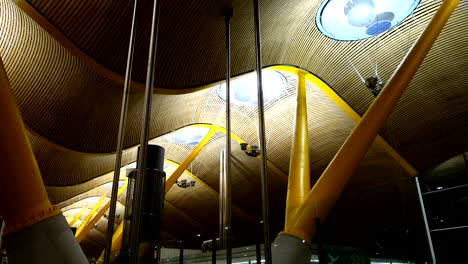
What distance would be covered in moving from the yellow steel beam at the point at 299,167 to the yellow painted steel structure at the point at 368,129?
2.67 ft

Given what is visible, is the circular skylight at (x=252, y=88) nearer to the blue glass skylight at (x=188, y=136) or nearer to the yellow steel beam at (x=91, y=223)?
the blue glass skylight at (x=188, y=136)

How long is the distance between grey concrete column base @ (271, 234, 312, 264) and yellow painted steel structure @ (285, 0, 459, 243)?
12.0 inches

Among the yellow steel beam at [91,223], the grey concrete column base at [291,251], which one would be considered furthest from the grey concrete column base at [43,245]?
the yellow steel beam at [91,223]

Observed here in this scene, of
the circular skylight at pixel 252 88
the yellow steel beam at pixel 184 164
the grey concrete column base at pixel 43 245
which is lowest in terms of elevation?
the grey concrete column base at pixel 43 245

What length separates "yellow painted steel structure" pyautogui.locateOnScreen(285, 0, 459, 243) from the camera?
8875 mm

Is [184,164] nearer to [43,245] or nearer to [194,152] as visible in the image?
[194,152]

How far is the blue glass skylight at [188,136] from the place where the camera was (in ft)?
63.4

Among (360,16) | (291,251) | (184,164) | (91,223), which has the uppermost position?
(360,16)

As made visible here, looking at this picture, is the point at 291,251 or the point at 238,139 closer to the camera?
the point at 291,251

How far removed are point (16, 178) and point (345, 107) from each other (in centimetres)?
1258

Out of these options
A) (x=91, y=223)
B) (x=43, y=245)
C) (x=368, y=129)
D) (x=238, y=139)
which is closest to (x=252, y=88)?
(x=238, y=139)

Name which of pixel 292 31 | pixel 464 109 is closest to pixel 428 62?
pixel 464 109

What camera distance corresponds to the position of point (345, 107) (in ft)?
46.7

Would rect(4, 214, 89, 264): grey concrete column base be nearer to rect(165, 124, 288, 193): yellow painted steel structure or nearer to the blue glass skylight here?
rect(165, 124, 288, 193): yellow painted steel structure
